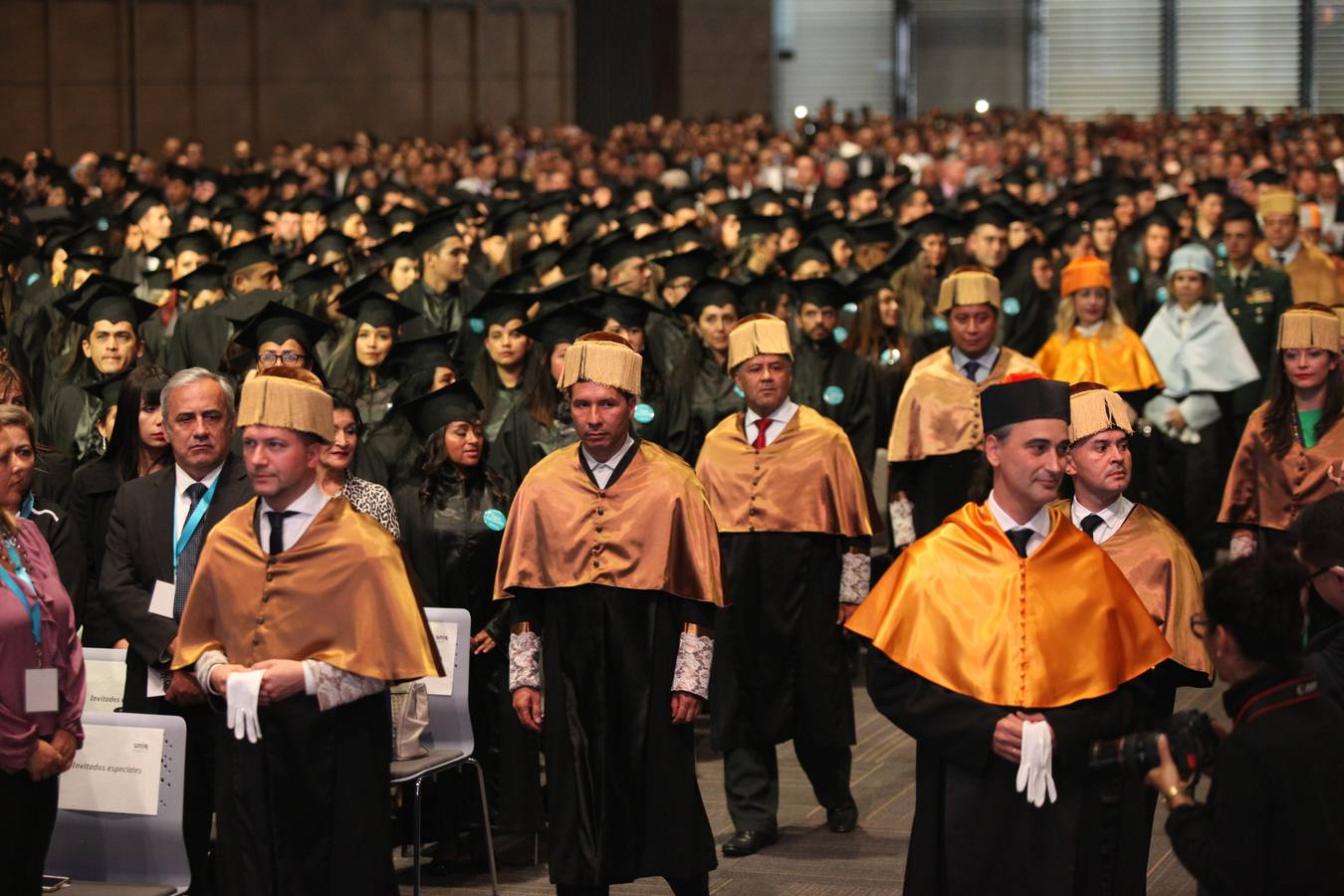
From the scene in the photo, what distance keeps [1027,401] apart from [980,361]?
4083 mm

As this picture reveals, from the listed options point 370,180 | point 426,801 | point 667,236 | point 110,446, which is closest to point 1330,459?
point 426,801

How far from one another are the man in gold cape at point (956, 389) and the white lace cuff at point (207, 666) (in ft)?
13.8

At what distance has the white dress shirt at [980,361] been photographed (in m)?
8.63

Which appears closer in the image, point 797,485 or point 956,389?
point 797,485

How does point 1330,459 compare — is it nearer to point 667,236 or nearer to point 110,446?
point 110,446

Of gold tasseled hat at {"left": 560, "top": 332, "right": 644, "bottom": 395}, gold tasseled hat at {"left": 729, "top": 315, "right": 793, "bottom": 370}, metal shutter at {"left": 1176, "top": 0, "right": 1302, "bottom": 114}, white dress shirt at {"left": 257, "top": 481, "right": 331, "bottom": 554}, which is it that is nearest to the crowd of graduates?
gold tasseled hat at {"left": 729, "top": 315, "right": 793, "bottom": 370}

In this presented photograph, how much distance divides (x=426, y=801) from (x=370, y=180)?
16.3 m

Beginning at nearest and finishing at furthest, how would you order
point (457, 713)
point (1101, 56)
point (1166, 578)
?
point (1166, 578) → point (457, 713) → point (1101, 56)

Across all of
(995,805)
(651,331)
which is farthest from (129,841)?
(651,331)

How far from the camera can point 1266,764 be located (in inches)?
145

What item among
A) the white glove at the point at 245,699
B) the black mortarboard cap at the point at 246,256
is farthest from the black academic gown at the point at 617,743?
the black mortarboard cap at the point at 246,256

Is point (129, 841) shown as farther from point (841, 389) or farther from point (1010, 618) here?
point (841, 389)

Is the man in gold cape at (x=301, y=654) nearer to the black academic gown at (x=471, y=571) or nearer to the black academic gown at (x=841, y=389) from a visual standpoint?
the black academic gown at (x=471, y=571)

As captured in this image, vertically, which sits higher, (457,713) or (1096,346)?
(1096,346)
